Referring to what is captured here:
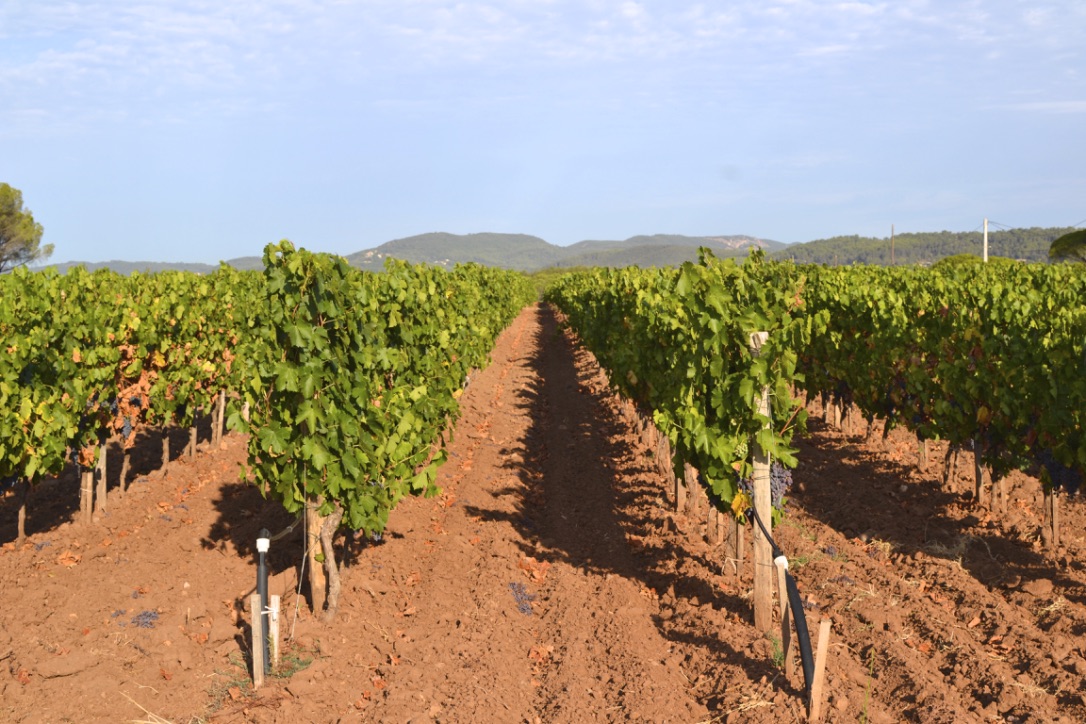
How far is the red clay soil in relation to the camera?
616 cm

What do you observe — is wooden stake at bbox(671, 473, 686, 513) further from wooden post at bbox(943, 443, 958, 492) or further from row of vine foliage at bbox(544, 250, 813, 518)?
wooden post at bbox(943, 443, 958, 492)

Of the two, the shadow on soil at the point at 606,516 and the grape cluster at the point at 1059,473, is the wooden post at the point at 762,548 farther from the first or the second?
the grape cluster at the point at 1059,473

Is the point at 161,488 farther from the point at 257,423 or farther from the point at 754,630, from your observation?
the point at 754,630

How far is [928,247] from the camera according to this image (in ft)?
571

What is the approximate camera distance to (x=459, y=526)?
10.2 meters

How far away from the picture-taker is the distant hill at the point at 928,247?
496ft

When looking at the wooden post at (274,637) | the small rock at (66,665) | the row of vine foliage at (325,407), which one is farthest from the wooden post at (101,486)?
the wooden post at (274,637)

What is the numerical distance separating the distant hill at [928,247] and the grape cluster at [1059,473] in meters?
138

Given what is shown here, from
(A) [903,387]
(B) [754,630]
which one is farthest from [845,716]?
(A) [903,387]

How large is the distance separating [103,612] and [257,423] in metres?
2.12

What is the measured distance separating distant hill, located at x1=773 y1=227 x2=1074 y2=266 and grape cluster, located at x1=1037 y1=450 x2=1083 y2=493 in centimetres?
13802

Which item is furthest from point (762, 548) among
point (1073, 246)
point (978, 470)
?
point (1073, 246)

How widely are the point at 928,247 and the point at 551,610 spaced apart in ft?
602

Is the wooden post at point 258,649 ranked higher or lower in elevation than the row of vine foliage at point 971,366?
lower
